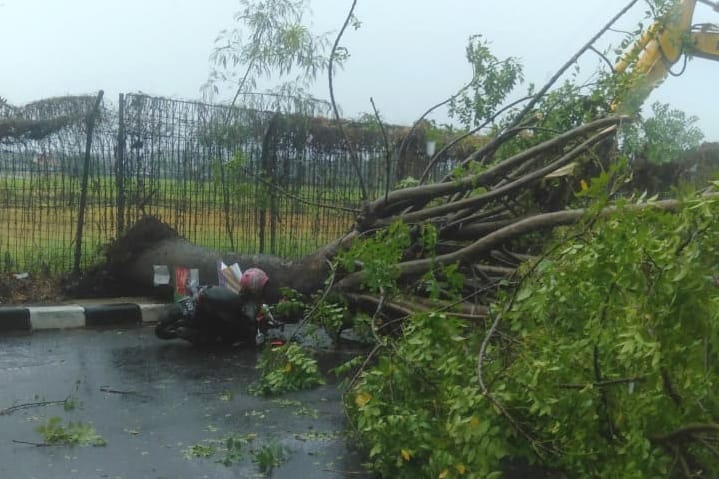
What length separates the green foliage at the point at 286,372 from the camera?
6.27 meters

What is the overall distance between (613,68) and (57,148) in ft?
19.6

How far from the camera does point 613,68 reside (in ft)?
25.2

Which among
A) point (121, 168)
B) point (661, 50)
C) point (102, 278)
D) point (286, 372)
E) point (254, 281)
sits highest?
point (661, 50)

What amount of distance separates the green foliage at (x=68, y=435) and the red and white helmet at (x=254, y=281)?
3.12 meters

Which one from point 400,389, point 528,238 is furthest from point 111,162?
point 400,389

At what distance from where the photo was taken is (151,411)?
228 inches

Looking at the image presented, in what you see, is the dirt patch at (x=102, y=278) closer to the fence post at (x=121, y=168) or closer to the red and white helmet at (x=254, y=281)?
the fence post at (x=121, y=168)

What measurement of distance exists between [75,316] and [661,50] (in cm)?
665

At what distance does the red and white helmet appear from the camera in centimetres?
819

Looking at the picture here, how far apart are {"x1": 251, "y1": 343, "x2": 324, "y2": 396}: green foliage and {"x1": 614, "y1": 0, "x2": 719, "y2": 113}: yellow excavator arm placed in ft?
11.0

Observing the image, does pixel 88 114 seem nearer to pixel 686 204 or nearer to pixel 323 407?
pixel 323 407

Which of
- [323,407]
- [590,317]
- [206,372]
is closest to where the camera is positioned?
[590,317]

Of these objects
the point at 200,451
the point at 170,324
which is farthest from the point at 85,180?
the point at 200,451

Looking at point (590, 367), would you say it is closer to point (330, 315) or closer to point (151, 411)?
point (151, 411)
